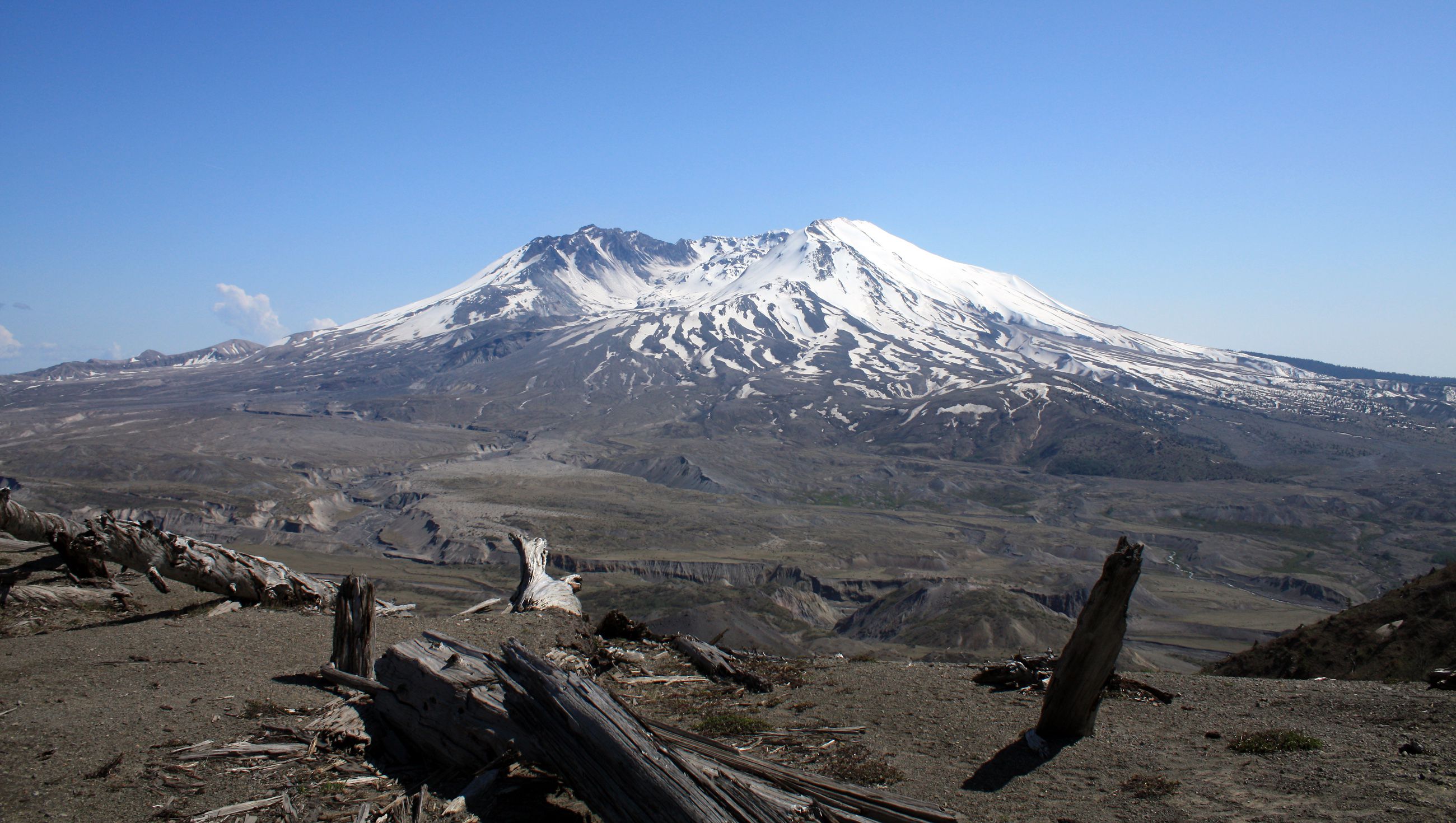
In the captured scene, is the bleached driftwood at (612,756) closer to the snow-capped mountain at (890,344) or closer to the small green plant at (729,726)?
the small green plant at (729,726)

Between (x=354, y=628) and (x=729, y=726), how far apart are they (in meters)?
3.67

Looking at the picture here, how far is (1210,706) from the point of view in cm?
794

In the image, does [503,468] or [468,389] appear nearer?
[503,468]

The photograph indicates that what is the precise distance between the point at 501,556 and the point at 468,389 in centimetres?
9708

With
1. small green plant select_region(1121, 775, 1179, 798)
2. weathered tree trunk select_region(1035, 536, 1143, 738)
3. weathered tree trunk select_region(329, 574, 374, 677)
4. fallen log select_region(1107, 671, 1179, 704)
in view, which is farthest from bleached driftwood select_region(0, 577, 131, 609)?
fallen log select_region(1107, 671, 1179, 704)

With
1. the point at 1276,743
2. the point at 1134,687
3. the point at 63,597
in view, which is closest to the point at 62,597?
the point at 63,597

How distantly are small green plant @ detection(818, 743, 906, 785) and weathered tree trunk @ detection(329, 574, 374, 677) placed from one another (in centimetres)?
438

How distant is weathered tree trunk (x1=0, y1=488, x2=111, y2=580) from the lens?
35.8 feet

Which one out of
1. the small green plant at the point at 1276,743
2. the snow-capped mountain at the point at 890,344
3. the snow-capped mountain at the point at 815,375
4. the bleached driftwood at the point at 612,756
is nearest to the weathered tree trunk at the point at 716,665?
the bleached driftwood at the point at 612,756

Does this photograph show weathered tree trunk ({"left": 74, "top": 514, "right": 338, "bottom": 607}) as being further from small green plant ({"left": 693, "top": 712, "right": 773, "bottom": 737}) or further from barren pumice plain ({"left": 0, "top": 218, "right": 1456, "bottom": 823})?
small green plant ({"left": 693, "top": 712, "right": 773, "bottom": 737})

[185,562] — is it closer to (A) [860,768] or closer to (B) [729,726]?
(B) [729,726]

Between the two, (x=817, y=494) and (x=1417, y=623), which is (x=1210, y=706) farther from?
(x=817, y=494)

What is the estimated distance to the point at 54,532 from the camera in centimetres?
1130

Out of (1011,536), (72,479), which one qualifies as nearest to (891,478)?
(1011,536)
